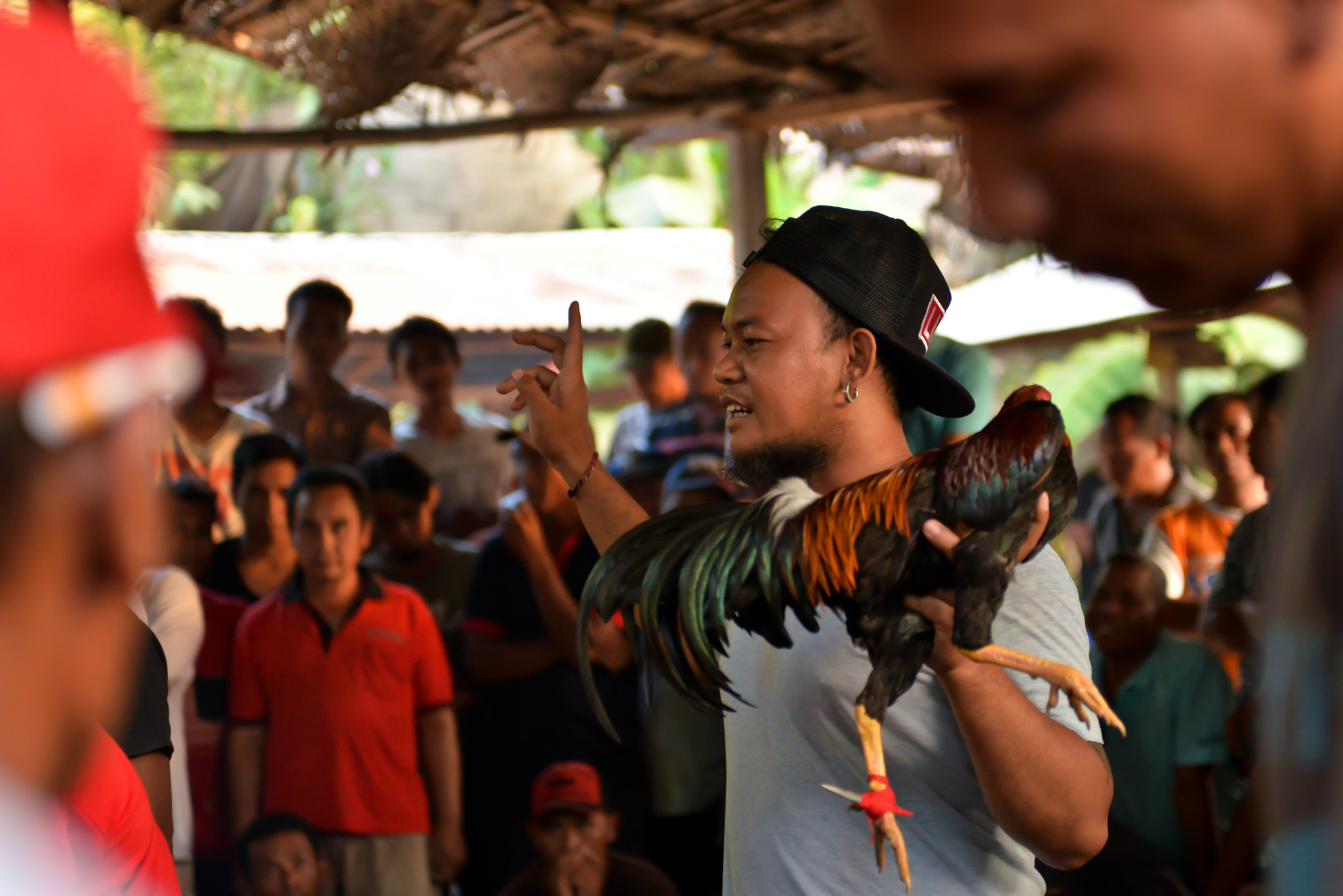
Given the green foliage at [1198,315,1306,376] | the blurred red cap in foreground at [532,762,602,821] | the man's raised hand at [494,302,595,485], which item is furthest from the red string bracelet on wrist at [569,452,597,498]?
the green foliage at [1198,315,1306,376]

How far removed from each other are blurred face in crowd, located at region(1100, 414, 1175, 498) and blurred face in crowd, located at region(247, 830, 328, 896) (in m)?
4.09

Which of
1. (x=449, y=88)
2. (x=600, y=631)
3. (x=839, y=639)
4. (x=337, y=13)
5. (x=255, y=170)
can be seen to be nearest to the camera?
(x=839, y=639)

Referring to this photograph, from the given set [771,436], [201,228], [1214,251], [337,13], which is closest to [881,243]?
[771,436]

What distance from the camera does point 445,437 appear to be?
5312mm

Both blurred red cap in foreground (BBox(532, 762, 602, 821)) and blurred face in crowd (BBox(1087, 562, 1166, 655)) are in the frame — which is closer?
blurred red cap in foreground (BBox(532, 762, 602, 821))

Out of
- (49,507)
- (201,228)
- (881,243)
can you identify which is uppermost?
(201,228)

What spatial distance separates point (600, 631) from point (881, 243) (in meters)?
2.14

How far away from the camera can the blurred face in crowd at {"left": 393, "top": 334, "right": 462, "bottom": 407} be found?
516cm

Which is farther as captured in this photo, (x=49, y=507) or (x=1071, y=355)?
(x=1071, y=355)

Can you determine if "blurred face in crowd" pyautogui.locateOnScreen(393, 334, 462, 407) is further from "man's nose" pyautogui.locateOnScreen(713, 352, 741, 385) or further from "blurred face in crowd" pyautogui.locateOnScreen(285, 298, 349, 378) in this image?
"man's nose" pyautogui.locateOnScreen(713, 352, 741, 385)

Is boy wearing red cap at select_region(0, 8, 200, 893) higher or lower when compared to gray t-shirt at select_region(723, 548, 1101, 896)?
higher

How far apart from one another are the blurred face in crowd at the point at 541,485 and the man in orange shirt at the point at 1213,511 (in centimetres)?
262

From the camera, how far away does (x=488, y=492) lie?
17.7 ft

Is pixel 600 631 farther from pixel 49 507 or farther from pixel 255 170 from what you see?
pixel 255 170
